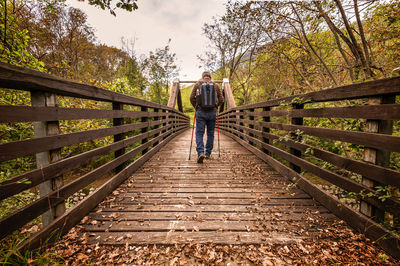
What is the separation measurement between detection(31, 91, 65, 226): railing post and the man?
2.73 m

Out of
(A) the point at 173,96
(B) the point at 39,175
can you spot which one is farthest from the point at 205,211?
(A) the point at 173,96

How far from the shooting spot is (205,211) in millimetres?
2176

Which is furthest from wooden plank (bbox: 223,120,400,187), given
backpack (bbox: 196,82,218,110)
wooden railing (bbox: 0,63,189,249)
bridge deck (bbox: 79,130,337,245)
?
wooden railing (bbox: 0,63,189,249)

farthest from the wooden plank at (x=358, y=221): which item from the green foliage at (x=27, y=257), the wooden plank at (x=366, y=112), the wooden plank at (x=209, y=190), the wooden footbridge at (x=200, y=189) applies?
the green foliage at (x=27, y=257)

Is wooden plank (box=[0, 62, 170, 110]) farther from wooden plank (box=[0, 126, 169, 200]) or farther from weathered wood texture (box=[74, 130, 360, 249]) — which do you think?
weathered wood texture (box=[74, 130, 360, 249])

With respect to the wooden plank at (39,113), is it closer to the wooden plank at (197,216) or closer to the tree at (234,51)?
the wooden plank at (197,216)

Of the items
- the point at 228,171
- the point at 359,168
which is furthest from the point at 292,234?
the point at 228,171

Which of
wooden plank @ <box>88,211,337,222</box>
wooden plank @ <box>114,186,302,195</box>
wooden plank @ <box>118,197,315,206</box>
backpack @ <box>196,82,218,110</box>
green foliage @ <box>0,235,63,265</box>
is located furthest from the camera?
backpack @ <box>196,82,218,110</box>

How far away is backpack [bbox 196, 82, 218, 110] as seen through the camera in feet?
13.3

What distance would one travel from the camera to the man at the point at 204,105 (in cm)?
405

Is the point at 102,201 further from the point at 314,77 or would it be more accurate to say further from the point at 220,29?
the point at 220,29

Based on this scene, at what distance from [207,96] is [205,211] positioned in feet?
8.51

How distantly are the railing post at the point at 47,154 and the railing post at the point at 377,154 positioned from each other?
2.93 m

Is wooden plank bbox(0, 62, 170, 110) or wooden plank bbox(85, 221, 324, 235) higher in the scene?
wooden plank bbox(0, 62, 170, 110)
